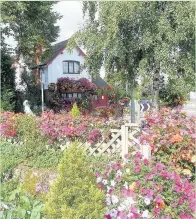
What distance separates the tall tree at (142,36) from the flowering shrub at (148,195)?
1062 cm

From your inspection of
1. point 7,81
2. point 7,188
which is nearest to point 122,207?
point 7,188

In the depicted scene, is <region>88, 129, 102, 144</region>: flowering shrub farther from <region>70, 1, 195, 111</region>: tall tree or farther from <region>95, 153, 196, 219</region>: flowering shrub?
<region>70, 1, 195, 111</region>: tall tree

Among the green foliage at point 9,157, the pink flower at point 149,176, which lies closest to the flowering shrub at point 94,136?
the green foliage at point 9,157

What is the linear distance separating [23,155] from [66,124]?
1.36m

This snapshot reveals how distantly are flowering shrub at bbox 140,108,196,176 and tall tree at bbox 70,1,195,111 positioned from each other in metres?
8.37

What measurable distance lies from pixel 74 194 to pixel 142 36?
1262 centimetres

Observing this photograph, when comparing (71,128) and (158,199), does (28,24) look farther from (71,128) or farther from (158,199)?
(158,199)

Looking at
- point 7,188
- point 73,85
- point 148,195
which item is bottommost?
point 7,188

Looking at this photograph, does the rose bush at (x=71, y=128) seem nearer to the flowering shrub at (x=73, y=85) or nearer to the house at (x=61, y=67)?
the flowering shrub at (x=73, y=85)

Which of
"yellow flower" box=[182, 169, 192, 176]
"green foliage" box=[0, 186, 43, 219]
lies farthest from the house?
"green foliage" box=[0, 186, 43, 219]

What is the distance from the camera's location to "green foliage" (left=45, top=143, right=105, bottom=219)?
394 centimetres

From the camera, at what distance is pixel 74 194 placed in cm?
408

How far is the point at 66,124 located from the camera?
10008 millimetres

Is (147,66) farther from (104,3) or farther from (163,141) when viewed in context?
(163,141)
